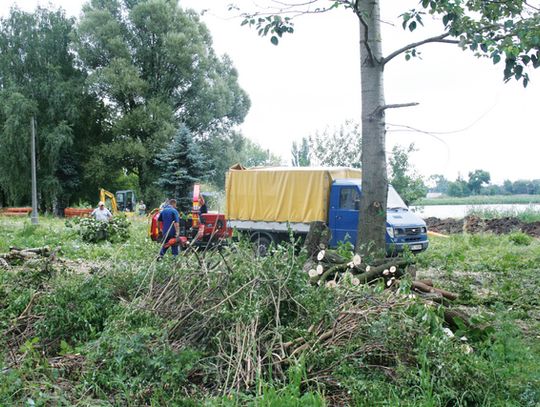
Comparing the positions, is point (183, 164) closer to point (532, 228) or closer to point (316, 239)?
point (532, 228)

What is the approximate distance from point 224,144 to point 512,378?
41.0 metres

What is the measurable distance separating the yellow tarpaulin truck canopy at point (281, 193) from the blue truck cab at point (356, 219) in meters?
0.36

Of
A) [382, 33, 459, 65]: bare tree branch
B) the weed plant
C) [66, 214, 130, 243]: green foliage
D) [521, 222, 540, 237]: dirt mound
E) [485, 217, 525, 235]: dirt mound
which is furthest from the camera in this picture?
the weed plant

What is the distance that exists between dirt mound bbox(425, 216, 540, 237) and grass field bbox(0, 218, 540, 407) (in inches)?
710

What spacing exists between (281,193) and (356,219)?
2809 millimetres

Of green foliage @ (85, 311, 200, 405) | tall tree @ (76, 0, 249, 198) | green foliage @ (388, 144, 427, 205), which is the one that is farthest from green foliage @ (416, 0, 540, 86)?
tall tree @ (76, 0, 249, 198)

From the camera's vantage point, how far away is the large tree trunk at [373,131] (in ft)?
29.9

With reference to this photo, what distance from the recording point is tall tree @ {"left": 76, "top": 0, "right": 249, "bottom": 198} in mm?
41250

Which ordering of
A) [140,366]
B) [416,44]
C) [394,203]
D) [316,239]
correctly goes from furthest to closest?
[394,203], [416,44], [316,239], [140,366]

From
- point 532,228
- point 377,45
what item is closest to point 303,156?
point 532,228

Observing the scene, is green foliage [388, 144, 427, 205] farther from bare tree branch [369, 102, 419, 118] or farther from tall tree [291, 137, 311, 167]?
bare tree branch [369, 102, 419, 118]

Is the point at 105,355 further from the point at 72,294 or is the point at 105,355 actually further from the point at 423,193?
the point at 423,193

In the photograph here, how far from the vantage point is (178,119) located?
143 feet

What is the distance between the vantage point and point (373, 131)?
29.9ft
